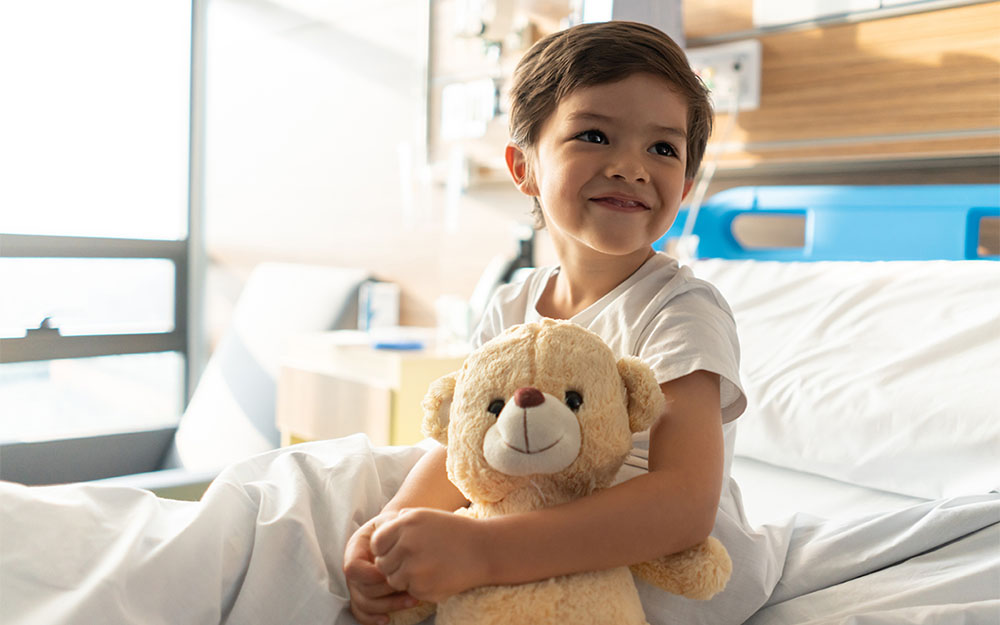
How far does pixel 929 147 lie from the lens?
5.04 ft

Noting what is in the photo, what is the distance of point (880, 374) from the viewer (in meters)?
1.16

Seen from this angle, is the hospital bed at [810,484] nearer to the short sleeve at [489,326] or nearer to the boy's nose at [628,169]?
the short sleeve at [489,326]

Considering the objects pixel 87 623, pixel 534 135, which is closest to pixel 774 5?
pixel 534 135

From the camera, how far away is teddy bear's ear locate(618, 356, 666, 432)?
2.24ft

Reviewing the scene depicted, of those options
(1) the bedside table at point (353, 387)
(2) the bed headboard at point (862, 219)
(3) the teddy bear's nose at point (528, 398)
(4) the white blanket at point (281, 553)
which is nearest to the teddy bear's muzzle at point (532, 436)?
(3) the teddy bear's nose at point (528, 398)

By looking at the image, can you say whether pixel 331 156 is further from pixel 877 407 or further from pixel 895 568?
pixel 895 568

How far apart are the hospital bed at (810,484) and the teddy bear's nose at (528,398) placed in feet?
0.85

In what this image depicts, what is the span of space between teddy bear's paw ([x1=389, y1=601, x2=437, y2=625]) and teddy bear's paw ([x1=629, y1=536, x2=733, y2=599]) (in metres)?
0.20

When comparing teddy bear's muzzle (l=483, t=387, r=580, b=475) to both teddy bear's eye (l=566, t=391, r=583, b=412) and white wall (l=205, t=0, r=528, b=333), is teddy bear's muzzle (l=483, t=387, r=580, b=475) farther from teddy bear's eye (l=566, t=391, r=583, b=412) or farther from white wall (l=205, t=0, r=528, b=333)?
white wall (l=205, t=0, r=528, b=333)

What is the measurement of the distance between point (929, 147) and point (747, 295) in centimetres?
48

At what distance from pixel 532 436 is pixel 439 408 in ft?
0.46

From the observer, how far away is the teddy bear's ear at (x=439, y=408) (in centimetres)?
72

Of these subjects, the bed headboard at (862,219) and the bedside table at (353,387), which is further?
the bedside table at (353,387)

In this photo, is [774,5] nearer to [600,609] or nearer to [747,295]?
[747,295]
